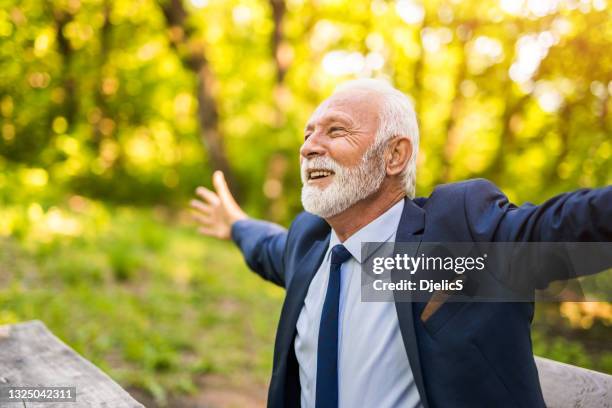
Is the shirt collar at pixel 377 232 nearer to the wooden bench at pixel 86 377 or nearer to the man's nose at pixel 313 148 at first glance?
the man's nose at pixel 313 148

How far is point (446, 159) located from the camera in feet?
37.6

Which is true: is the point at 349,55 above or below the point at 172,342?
above

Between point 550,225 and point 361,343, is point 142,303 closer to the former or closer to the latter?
point 361,343

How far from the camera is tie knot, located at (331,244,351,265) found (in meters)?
1.76

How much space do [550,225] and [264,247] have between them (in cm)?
127

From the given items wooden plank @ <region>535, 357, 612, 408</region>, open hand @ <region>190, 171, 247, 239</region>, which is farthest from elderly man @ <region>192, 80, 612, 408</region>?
open hand @ <region>190, 171, 247, 239</region>

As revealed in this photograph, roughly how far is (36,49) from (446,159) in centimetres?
837

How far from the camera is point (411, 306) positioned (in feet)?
4.98

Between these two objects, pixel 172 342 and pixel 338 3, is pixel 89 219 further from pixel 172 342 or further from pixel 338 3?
pixel 338 3

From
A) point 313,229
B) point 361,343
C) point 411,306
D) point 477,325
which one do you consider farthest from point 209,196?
point 477,325

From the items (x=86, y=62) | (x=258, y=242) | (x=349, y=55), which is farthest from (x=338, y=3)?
(x=258, y=242)

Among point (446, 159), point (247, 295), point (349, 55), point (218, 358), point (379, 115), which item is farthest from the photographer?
→ point (349, 55)

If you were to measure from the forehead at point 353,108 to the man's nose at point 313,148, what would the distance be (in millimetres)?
61

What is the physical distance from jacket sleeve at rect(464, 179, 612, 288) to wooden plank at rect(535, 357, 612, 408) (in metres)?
0.45
